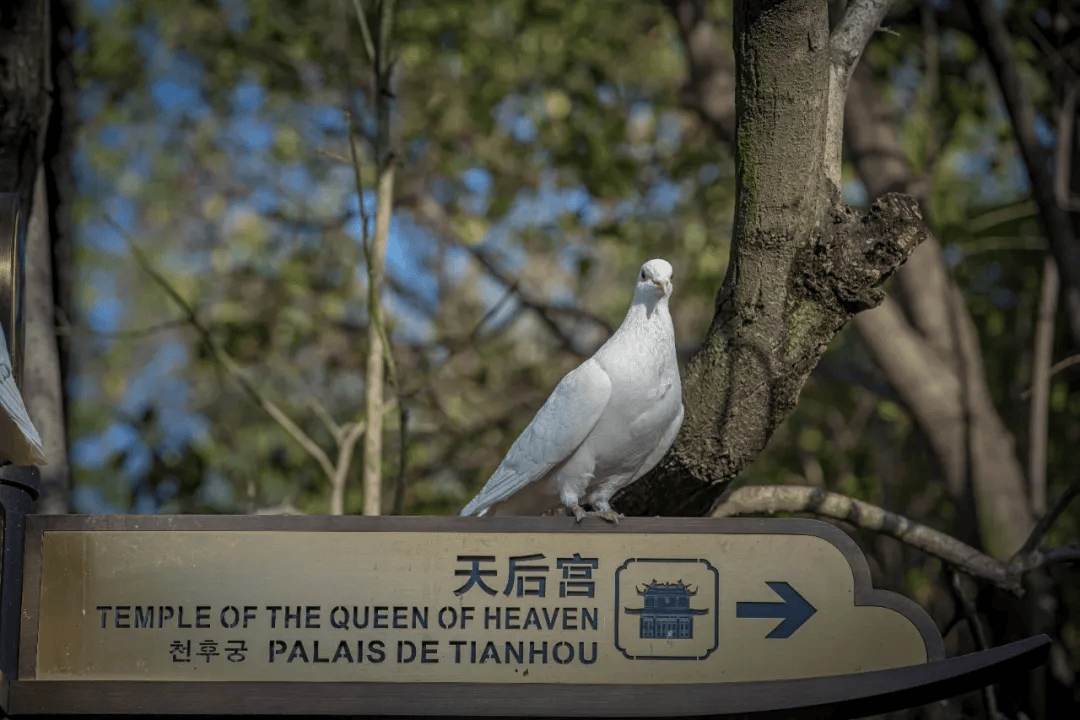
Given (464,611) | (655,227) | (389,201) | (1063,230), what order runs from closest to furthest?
(464,611) → (389,201) → (1063,230) → (655,227)

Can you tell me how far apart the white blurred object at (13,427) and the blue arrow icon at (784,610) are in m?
1.68

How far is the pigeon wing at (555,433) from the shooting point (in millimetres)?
3308

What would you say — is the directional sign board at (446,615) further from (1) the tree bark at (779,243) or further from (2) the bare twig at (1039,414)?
(2) the bare twig at (1039,414)

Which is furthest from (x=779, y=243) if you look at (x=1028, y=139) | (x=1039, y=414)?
(x=1039, y=414)

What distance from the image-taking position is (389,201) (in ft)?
15.6

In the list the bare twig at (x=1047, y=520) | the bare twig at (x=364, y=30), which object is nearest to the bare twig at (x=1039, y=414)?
the bare twig at (x=1047, y=520)

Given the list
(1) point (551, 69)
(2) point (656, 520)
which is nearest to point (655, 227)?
(1) point (551, 69)

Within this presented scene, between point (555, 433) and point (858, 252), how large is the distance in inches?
37.6

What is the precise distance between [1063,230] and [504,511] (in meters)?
3.26

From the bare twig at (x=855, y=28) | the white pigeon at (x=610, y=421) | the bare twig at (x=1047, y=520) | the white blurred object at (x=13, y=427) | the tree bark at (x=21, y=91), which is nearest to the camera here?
the white blurred object at (x=13, y=427)

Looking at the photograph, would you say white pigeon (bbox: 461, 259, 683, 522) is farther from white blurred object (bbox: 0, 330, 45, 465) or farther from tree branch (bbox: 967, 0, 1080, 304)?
tree branch (bbox: 967, 0, 1080, 304)

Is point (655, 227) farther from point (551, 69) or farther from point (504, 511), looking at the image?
point (504, 511)

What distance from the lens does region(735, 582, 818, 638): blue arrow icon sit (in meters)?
A: 2.90

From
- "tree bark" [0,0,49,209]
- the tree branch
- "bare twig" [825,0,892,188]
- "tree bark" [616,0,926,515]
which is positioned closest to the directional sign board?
"tree bark" [616,0,926,515]
